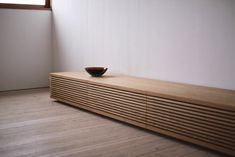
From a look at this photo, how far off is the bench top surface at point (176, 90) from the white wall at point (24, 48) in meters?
1.77

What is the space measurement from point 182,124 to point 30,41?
3335mm

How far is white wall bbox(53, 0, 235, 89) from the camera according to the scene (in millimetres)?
2953

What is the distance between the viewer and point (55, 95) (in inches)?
165

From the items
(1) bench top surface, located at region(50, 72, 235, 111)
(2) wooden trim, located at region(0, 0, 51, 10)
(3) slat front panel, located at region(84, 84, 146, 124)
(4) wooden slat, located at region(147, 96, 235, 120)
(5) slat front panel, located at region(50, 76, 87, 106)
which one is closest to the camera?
(4) wooden slat, located at region(147, 96, 235, 120)

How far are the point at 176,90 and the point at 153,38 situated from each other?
0.96 metres

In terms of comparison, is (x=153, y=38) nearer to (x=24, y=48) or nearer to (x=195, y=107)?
(x=195, y=107)

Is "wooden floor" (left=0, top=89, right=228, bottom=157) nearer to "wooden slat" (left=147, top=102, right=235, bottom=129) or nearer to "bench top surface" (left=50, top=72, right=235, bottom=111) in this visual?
"wooden slat" (left=147, top=102, right=235, bottom=129)

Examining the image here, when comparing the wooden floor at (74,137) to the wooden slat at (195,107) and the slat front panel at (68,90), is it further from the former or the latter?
the wooden slat at (195,107)

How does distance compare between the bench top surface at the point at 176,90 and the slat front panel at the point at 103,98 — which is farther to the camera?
the slat front panel at the point at 103,98

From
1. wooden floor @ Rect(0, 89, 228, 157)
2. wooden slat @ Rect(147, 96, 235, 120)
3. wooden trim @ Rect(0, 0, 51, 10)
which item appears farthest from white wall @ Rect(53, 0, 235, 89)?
wooden floor @ Rect(0, 89, 228, 157)

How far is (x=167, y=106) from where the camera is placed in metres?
2.67

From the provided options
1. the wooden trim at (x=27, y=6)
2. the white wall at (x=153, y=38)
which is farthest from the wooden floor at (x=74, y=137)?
the wooden trim at (x=27, y=6)

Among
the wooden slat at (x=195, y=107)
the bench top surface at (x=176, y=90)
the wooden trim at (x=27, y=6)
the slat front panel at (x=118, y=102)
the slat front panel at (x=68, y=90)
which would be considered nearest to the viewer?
the wooden slat at (x=195, y=107)

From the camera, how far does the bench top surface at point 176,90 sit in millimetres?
2375
